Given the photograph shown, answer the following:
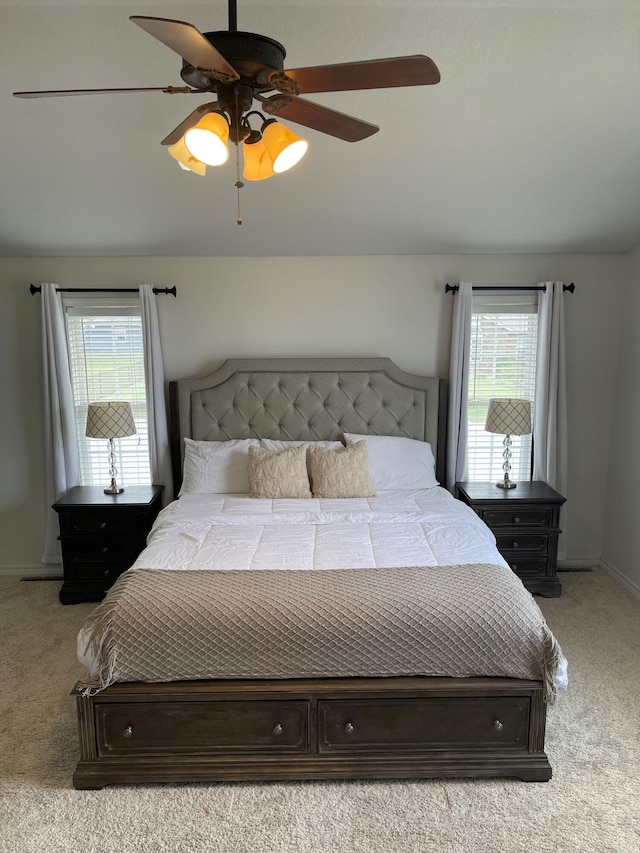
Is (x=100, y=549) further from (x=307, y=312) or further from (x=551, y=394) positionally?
(x=551, y=394)

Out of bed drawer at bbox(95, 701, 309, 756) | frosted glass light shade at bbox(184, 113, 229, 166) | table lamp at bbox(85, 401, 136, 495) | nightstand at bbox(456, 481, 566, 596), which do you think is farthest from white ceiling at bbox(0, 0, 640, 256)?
bed drawer at bbox(95, 701, 309, 756)

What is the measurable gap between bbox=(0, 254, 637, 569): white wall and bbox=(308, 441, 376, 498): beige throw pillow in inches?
35.0

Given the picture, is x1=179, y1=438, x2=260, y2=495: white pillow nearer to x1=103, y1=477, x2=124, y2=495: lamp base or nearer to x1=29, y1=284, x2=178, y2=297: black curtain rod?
x1=103, y1=477, x2=124, y2=495: lamp base

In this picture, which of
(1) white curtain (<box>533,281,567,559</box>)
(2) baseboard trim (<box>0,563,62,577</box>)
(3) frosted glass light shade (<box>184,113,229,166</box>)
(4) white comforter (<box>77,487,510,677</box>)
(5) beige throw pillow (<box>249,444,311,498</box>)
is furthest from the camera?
(2) baseboard trim (<box>0,563,62,577</box>)

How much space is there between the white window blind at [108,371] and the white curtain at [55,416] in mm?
107

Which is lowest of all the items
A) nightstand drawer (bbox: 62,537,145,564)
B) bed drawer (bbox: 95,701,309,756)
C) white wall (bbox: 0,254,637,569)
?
bed drawer (bbox: 95,701,309,756)

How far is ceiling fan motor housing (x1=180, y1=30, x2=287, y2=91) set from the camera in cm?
160

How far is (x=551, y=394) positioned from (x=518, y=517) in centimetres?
94

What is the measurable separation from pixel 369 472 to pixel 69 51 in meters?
2.76

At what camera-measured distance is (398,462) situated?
394cm

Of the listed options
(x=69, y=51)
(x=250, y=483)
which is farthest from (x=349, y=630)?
(x=69, y=51)

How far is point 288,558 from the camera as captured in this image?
2.68 meters

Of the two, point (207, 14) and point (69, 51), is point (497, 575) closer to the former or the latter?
point (207, 14)

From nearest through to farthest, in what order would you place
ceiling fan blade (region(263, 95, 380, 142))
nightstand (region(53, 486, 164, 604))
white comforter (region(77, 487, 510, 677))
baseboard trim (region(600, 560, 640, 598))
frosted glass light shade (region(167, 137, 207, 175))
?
ceiling fan blade (region(263, 95, 380, 142)) → frosted glass light shade (region(167, 137, 207, 175)) → white comforter (region(77, 487, 510, 677)) → nightstand (region(53, 486, 164, 604)) → baseboard trim (region(600, 560, 640, 598))
